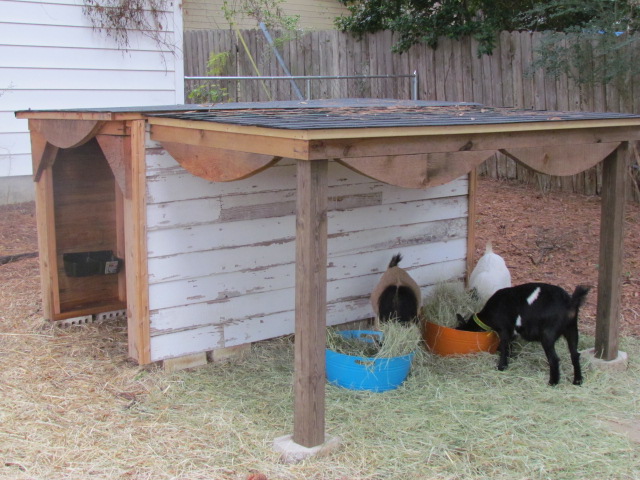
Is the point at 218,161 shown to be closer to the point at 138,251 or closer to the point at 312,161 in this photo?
the point at 312,161

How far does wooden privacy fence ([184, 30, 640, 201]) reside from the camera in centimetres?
866

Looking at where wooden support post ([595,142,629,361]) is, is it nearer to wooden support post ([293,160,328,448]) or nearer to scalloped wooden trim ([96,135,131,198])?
wooden support post ([293,160,328,448])

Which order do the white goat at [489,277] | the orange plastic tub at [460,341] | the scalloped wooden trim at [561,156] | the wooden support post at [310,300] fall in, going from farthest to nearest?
the white goat at [489,277], the orange plastic tub at [460,341], the scalloped wooden trim at [561,156], the wooden support post at [310,300]

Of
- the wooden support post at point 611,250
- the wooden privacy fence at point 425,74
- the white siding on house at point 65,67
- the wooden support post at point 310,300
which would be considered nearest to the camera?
the wooden support post at point 310,300

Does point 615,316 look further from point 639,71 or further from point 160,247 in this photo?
point 639,71

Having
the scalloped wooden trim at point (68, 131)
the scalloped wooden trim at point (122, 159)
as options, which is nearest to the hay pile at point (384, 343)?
the scalloped wooden trim at point (122, 159)

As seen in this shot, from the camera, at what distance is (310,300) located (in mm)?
3371

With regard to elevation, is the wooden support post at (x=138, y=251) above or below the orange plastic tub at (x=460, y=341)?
above

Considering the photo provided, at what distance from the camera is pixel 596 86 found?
27.5ft

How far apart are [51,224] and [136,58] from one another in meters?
3.32

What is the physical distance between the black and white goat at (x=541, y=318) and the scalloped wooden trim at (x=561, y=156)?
0.70 meters

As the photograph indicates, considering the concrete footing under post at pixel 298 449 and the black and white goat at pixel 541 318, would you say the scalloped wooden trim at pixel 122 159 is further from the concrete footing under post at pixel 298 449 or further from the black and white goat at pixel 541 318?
the black and white goat at pixel 541 318

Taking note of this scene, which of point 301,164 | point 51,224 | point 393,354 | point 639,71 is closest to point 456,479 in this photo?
point 393,354

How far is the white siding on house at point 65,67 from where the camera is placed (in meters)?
7.38
